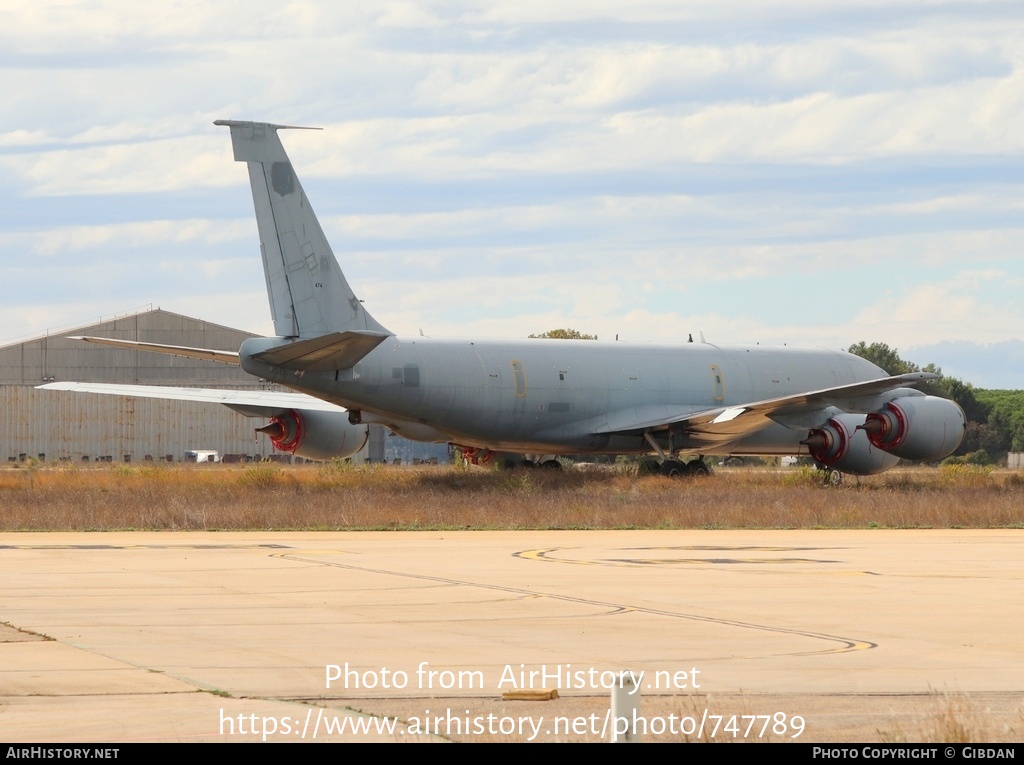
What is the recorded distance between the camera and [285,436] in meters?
41.7

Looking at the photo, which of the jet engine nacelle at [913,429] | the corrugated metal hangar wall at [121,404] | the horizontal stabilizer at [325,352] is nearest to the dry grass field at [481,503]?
the jet engine nacelle at [913,429]

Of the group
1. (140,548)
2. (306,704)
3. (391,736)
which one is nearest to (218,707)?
(306,704)

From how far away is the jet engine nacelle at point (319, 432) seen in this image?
41.2m

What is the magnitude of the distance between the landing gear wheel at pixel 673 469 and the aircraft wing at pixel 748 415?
1107mm

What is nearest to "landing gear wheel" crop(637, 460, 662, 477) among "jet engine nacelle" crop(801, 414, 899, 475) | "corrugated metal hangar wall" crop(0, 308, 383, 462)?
"jet engine nacelle" crop(801, 414, 899, 475)

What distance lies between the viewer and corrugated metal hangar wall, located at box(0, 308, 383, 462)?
258 ft

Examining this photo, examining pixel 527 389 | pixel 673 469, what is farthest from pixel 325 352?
pixel 673 469

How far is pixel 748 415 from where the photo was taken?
3947 cm

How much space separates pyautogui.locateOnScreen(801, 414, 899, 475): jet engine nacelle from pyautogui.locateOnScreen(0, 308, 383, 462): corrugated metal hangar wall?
41.0 metres

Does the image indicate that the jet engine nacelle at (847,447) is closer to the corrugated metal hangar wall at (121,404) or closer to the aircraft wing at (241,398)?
the aircraft wing at (241,398)

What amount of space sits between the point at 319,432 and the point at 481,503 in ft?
33.8

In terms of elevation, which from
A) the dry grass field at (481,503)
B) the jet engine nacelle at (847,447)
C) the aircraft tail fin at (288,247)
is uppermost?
the aircraft tail fin at (288,247)

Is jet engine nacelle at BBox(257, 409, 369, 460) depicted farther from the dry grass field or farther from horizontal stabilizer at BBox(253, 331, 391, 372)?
horizontal stabilizer at BBox(253, 331, 391, 372)
